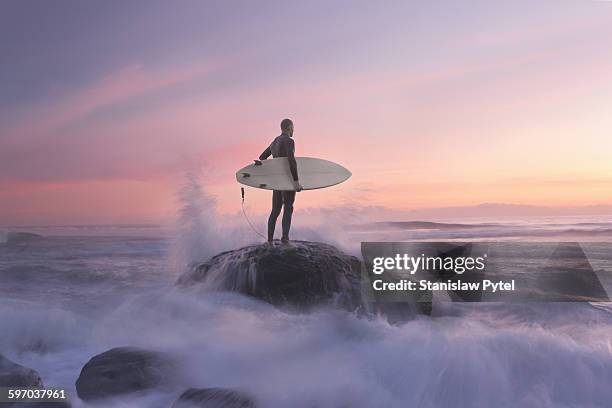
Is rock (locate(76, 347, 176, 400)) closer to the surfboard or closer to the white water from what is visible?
the white water

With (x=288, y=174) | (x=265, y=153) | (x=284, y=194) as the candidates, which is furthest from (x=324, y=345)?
(x=265, y=153)

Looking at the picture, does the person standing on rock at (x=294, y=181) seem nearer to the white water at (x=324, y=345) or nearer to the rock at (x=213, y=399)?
the white water at (x=324, y=345)

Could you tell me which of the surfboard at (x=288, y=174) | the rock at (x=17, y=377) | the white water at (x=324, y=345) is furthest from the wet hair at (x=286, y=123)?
the rock at (x=17, y=377)

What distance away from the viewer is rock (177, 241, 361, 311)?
5965 millimetres

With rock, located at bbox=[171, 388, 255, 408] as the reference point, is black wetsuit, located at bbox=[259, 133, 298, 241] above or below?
above

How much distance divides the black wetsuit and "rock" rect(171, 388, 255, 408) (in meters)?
2.60

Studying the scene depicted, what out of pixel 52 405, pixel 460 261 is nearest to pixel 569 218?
pixel 460 261

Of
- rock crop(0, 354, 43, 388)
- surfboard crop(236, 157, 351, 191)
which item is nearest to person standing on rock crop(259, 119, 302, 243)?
surfboard crop(236, 157, 351, 191)

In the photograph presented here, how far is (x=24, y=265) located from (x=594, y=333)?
13.2 meters

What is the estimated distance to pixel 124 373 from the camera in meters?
4.79

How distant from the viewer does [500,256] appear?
11.9 m

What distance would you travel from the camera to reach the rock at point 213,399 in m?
4.36

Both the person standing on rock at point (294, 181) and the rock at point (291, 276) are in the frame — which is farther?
the person standing on rock at point (294, 181)

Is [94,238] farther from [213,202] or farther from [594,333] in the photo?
[594,333]
